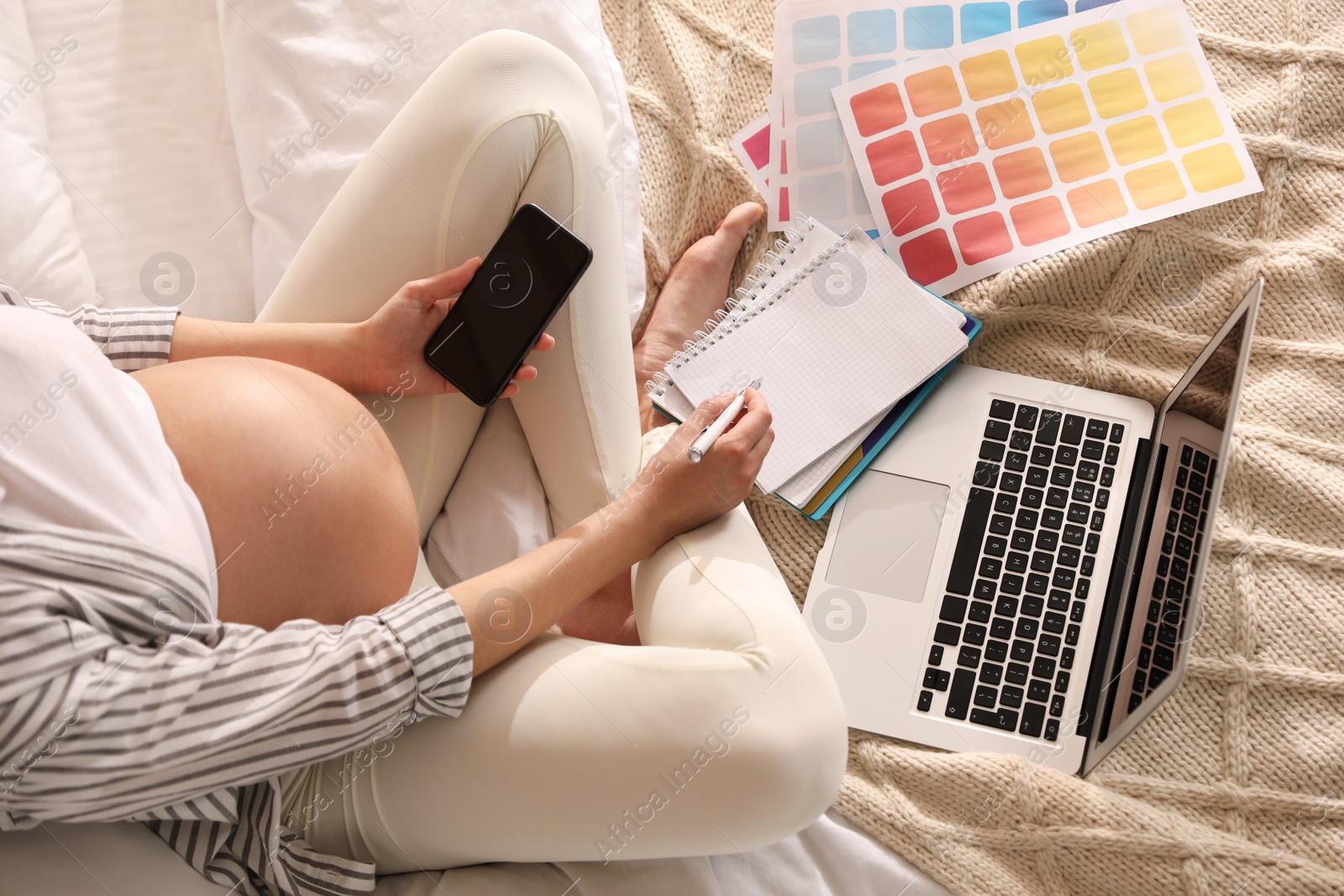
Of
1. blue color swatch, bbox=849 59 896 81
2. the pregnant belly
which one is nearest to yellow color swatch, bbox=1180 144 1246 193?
blue color swatch, bbox=849 59 896 81

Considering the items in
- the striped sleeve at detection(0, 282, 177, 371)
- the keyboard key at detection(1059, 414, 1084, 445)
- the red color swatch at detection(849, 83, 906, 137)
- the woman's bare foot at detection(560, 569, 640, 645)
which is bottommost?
the keyboard key at detection(1059, 414, 1084, 445)

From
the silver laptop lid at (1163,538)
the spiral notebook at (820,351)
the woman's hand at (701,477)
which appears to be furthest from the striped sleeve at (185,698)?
the silver laptop lid at (1163,538)

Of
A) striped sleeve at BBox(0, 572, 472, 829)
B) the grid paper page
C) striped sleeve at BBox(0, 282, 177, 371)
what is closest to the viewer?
striped sleeve at BBox(0, 572, 472, 829)

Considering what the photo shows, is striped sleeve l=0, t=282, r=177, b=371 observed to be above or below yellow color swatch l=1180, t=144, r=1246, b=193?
above

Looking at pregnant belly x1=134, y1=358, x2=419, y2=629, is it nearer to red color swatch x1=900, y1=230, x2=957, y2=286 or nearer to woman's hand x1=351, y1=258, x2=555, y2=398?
woman's hand x1=351, y1=258, x2=555, y2=398

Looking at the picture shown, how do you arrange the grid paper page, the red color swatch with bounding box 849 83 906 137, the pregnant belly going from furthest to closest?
the red color swatch with bounding box 849 83 906 137, the grid paper page, the pregnant belly

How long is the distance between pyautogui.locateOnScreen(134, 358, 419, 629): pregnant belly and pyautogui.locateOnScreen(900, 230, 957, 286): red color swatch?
65cm

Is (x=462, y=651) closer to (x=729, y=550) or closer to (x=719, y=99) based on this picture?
(x=729, y=550)

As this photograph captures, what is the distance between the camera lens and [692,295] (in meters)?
1.11

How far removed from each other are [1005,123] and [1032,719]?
69cm

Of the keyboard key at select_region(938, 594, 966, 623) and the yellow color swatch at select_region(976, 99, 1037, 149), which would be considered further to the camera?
the yellow color swatch at select_region(976, 99, 1037, 149)

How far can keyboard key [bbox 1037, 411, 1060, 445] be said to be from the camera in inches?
38.4

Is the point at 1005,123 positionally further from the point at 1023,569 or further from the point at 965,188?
the point at 1023,569

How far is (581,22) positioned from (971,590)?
0.79 metres
